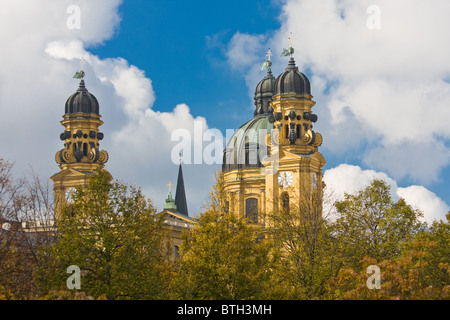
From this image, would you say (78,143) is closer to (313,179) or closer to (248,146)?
(248,146)

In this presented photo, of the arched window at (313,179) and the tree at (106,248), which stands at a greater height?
the arched window at (313,179)

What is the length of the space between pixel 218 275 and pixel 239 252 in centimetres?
200

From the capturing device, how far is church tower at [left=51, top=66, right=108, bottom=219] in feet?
396

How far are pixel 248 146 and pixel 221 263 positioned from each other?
2850 inches

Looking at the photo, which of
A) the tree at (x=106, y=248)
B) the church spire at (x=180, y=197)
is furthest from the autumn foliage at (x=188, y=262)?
the church spire at (x=180, y=197)

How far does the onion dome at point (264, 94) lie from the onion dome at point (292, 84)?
62.6 ft

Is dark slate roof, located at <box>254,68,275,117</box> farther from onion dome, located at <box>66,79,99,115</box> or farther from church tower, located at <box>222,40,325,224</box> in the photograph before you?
onion dome, located at <box>66,79,99,115</box>

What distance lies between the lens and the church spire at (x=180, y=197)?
6304 inches

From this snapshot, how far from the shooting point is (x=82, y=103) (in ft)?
401

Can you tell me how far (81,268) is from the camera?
49.8 m

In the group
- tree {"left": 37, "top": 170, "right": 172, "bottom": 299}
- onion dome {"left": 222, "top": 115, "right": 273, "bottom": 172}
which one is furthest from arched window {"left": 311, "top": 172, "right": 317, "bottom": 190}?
tree {"left": 37, "top": 170, "right": 172, "bottom": 299}

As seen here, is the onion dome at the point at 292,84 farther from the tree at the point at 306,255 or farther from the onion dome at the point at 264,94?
the tree at the point at 306,255

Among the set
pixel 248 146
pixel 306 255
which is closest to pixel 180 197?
pixel 248 146
